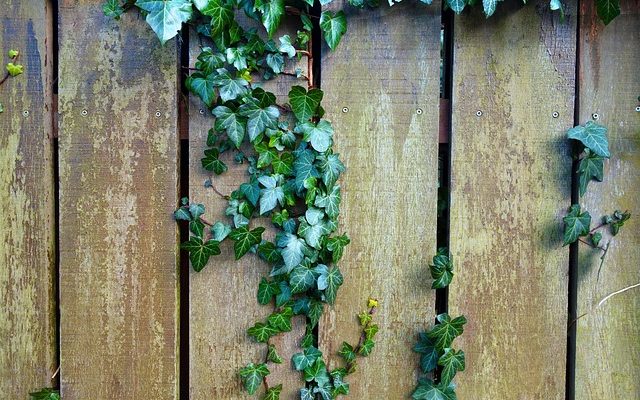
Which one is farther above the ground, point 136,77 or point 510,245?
point 136,77

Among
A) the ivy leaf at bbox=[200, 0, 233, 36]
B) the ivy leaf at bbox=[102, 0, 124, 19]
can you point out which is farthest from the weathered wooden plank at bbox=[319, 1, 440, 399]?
the ivy leaf at bbox=[102, 0, 124, 19]

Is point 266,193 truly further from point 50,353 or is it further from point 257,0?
point 50,353

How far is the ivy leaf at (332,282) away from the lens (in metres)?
1.32

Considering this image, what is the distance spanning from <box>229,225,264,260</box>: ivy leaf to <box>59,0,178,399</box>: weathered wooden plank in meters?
0.16

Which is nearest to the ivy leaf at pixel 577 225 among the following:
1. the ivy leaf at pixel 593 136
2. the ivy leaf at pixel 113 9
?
the ivy leaf at pixel 593 136

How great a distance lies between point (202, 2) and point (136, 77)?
0.25 m

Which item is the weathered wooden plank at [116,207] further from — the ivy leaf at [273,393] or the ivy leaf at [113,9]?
the ivy leaf at [273,393]

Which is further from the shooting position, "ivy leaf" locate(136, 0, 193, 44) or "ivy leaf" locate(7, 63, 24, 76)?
"ivy leaf" locate(7, 63, 24, 76)

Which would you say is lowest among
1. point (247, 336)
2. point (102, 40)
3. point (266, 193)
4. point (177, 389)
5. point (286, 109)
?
point (177, 389)

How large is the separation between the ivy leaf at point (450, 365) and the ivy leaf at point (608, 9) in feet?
2.76

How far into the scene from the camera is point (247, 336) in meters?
1.39

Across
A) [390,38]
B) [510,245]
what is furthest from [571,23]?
[510,245]

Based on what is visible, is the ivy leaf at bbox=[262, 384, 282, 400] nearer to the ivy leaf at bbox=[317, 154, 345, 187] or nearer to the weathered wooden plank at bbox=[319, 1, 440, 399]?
the weathered wooden plank at bbox=[319, 1, 440, 399]

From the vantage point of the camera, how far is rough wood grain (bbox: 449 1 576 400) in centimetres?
135
